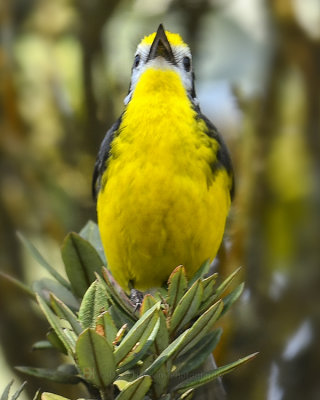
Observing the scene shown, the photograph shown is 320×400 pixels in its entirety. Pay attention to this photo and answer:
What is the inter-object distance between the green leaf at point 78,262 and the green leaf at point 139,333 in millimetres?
469

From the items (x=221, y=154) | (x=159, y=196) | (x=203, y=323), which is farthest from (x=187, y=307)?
(x=221, y=154)

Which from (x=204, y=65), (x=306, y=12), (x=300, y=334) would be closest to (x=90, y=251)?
(x=300, y=334)

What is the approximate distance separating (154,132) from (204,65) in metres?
1.09

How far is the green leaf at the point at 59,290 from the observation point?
189cm

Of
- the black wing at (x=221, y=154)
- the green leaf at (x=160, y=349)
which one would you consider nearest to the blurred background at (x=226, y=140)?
the black wing at (x=221, y=154)

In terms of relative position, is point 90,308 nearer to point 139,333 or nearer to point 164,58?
point 139,333

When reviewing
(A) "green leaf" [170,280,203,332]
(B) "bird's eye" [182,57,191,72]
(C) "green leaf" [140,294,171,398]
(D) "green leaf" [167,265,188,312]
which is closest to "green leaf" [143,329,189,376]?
(C) "green leaf" [140,294,171,398]

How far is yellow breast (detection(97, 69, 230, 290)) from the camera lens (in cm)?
253

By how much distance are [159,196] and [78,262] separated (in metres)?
0.77

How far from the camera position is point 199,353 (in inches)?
63.7

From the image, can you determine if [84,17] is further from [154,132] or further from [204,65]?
[154,132]

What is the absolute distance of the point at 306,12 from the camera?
394cm

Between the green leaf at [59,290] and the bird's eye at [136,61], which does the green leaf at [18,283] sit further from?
the bird's eye at [136,61]

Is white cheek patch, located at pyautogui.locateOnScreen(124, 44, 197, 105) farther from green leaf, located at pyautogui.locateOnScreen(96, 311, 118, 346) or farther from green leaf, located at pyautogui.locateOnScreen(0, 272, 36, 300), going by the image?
green leaf, located at pyautogui.locateOnScreen(96, 311, 118, 346)
